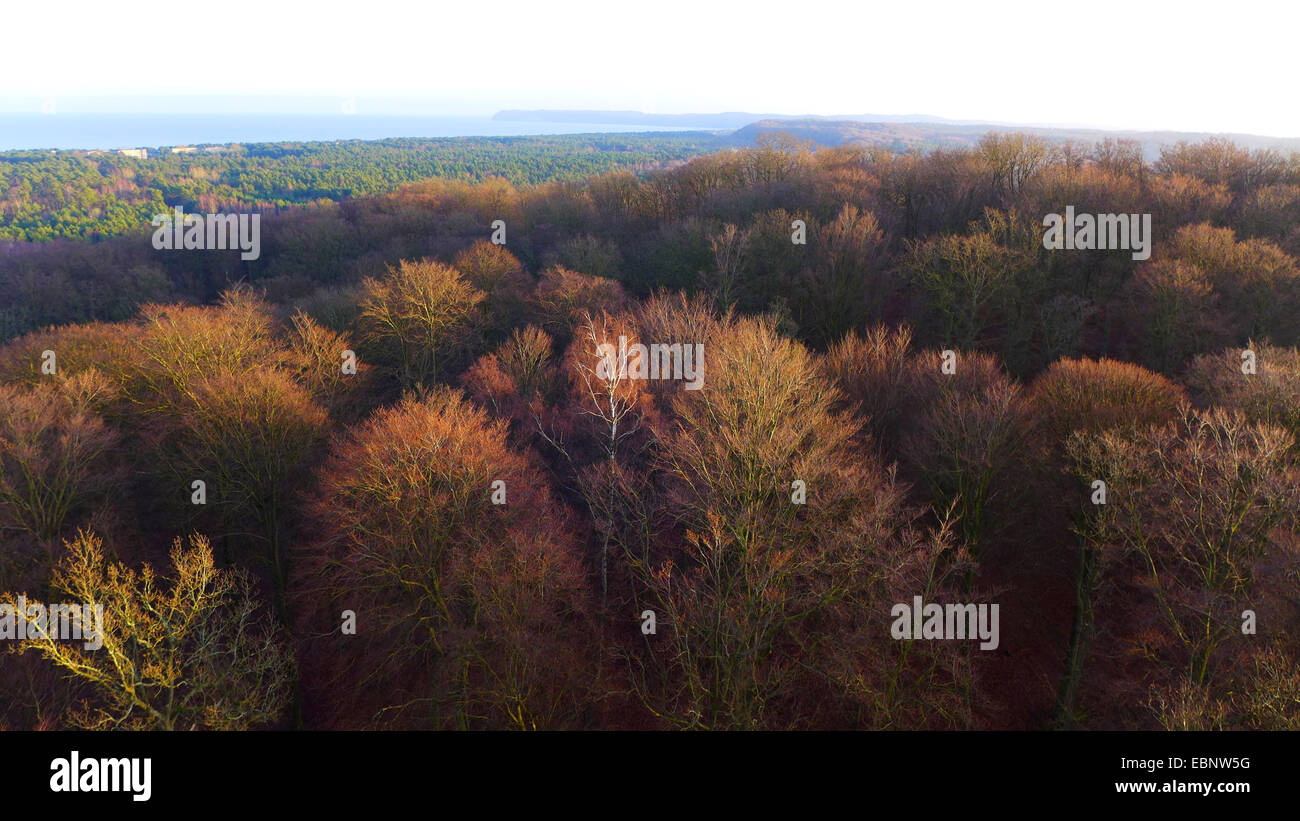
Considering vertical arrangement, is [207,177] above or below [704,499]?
above

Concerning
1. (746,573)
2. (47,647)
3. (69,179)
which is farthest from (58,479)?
(69,179)

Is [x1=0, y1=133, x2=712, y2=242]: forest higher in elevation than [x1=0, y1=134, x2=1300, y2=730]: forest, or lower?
higher

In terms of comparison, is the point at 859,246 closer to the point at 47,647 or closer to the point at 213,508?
the point at 213,508

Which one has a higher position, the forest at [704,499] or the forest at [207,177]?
the forest at [207,177]

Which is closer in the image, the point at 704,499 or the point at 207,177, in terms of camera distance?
the point at 704,499

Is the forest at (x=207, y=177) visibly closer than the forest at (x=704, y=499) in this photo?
No
